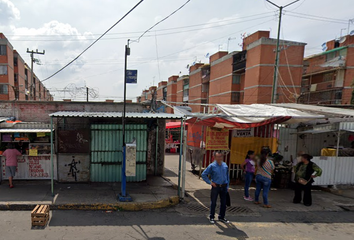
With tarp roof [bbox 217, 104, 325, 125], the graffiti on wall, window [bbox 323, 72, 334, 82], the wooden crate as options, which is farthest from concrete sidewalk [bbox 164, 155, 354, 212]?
window [bbox 323, 72, 334, 82]

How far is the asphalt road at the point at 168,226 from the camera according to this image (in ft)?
14.4

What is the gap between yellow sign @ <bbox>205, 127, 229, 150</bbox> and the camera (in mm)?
8547

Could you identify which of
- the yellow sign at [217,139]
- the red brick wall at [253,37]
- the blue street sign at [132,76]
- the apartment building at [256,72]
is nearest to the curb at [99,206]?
the blue street sign at [132,76]

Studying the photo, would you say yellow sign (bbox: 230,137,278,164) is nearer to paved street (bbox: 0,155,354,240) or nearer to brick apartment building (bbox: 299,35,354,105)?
paved street (bbox: 0,155,354,240)

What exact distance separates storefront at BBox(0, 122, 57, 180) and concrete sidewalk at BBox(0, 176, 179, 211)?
1.02ft

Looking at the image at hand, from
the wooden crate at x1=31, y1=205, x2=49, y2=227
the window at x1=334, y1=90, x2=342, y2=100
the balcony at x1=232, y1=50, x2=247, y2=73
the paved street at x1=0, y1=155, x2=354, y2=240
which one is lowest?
the paved street at x1=0, y1=155, x2=354, y2=240

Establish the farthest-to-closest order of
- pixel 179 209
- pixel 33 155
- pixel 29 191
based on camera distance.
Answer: pixel 33 155
pixel 29 191
pixel 179 209

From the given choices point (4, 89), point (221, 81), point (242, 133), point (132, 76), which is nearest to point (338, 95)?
point (221, 81)

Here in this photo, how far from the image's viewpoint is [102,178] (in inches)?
299

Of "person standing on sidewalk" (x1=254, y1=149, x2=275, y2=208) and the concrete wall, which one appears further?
the concrete wall

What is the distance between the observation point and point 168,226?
487cm

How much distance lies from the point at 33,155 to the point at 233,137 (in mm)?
7640

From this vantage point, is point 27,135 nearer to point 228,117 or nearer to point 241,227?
point 228,117

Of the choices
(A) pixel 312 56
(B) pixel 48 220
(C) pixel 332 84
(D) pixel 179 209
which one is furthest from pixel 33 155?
(A) pixel 312 56
